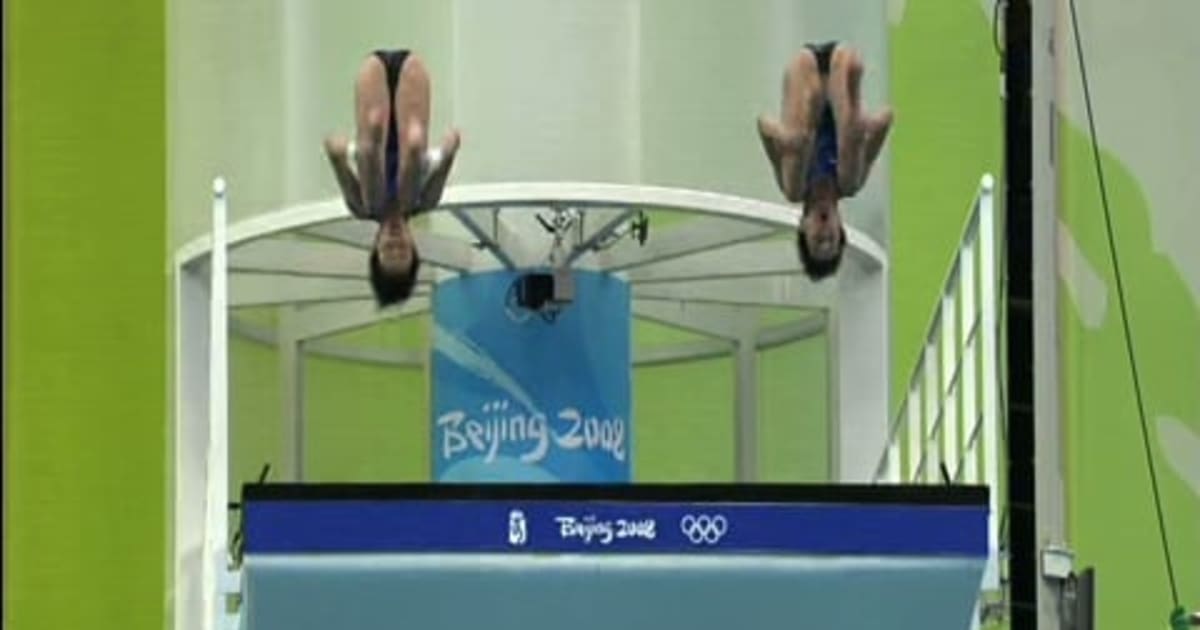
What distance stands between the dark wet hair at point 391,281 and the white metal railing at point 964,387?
0.54 metres

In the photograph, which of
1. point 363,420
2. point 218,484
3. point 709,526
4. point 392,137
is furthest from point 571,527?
point 363,420

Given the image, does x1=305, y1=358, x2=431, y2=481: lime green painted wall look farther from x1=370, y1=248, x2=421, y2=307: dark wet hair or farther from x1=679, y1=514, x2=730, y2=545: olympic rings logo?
A: x1=679, y1=514, x2=730, y2=545: olympic rings logo

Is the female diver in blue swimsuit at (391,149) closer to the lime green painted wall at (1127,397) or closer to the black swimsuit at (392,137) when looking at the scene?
the black swimsuit at (392,137)

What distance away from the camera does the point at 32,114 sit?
280cm

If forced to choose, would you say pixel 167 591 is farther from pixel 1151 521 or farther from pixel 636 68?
pixel 1151 521

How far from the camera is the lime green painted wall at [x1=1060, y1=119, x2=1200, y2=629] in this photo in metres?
2.59

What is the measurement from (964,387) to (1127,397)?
25 cm

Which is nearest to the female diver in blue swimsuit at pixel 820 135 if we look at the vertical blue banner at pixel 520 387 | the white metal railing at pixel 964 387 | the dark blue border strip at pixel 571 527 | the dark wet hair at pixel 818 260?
the dark wet hair at pixel 818 260

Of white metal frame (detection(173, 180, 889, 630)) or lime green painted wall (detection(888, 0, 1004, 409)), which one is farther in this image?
lime green painted wall (detection(888, 0, 1004, 409))

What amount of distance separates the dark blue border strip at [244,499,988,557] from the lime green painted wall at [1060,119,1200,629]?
0.42 meters

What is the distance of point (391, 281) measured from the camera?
8.55ft

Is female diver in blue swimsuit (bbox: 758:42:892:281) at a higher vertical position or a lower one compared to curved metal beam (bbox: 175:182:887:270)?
higher

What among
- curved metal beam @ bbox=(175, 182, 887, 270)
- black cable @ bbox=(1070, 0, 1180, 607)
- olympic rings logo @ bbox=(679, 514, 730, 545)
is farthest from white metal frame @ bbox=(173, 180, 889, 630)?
olympic rings logo @ bbox=(679, 514, 730, 545)

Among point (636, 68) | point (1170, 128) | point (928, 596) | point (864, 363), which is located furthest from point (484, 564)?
point (1170, 128)
